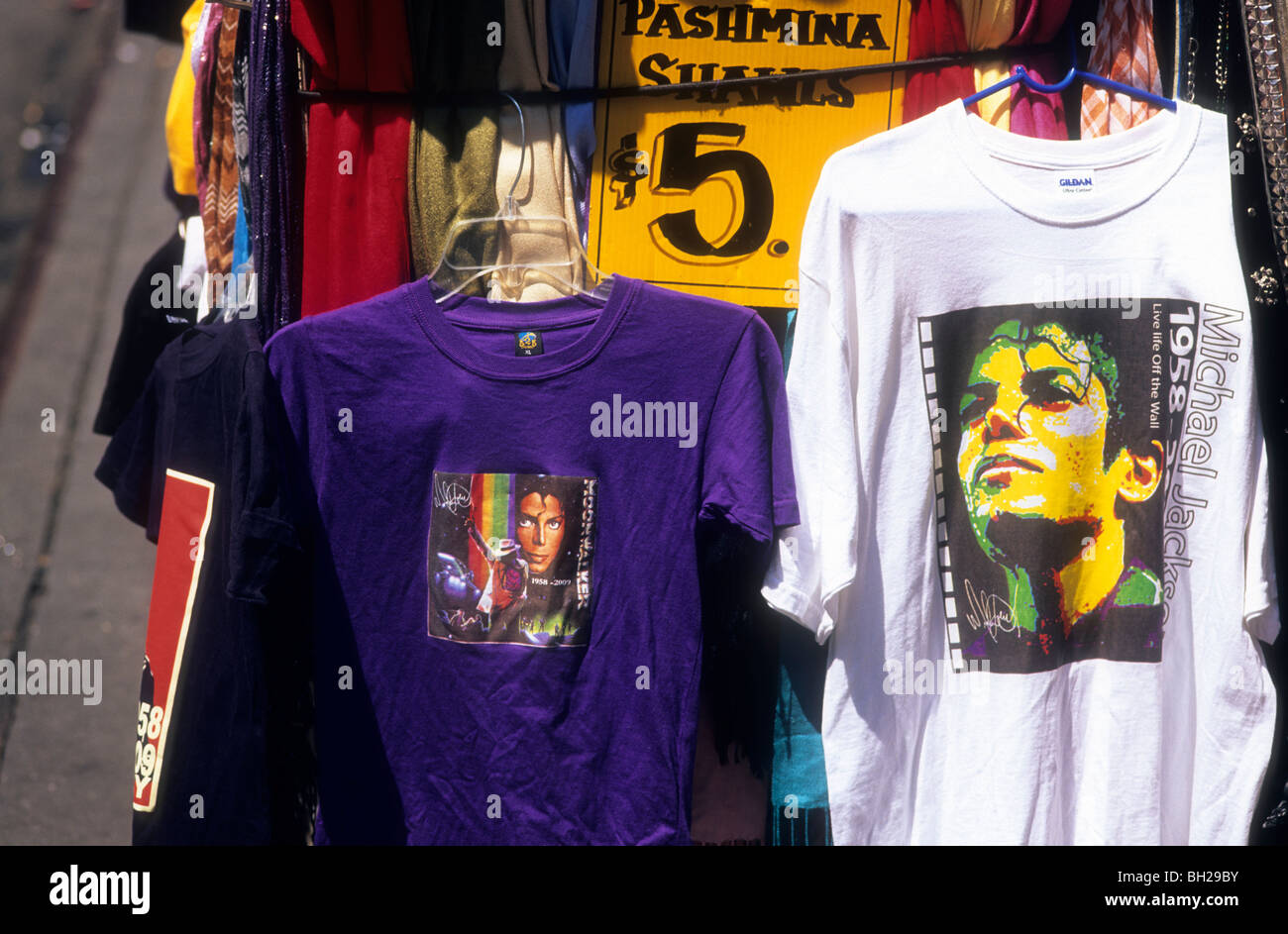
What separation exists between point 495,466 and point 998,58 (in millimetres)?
1200

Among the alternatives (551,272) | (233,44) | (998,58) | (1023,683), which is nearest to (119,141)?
(233,44)

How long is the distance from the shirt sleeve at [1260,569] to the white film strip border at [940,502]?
1.66ft

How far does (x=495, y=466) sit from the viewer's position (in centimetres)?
191

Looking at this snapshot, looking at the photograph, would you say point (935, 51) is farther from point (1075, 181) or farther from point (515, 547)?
point (515, 547)

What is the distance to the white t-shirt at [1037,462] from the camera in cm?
194

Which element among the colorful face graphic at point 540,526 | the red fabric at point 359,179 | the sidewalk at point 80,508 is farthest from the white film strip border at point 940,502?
the sidewalk at point 80,508

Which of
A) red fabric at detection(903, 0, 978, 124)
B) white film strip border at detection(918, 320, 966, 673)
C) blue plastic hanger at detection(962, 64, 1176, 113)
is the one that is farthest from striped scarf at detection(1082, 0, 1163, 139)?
white film strip border at detection(918, 320, 966, 673)

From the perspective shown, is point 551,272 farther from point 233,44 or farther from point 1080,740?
point 1080,740

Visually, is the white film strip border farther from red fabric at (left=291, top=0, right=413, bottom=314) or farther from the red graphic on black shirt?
the red graphic on black shirt

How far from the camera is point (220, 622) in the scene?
195cm

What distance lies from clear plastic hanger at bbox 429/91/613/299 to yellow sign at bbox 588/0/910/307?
6 cm
